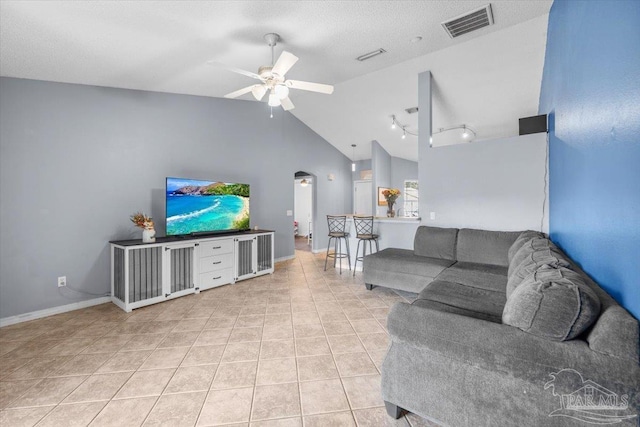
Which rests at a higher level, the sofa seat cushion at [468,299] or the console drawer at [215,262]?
the sofa seat cushion at [468,299]

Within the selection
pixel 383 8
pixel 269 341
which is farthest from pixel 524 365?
pixel 383 8

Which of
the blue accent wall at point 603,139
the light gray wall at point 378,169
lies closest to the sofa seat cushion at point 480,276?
the blue accent wall at point 603,139

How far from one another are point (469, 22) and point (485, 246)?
2547mm

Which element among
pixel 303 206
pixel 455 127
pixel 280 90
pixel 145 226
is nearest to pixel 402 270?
pixel 280 90

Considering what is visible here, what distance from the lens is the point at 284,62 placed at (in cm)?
261

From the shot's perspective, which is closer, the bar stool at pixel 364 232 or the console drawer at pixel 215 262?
the console drawer at pixel 215 262

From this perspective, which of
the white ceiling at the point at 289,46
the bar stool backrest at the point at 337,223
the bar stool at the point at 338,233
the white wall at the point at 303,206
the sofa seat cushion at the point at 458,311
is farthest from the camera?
the white wall at the point at 303,206

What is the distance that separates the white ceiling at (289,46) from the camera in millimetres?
2416

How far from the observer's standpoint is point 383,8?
102 inches

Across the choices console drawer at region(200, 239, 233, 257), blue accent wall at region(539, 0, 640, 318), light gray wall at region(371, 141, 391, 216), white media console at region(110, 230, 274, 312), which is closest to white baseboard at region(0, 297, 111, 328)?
white media console at region(110, 230, 274, 312)

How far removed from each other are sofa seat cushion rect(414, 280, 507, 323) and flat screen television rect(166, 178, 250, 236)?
3278 mm

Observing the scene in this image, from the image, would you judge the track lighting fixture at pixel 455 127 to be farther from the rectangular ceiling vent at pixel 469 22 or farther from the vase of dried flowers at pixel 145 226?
the vase of dried flowers at pixel 145 226

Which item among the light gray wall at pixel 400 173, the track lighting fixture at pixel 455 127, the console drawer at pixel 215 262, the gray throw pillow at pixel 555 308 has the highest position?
the track lighting fixture at pixel 455 127

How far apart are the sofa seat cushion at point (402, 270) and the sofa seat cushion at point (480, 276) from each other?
0.33 metres
